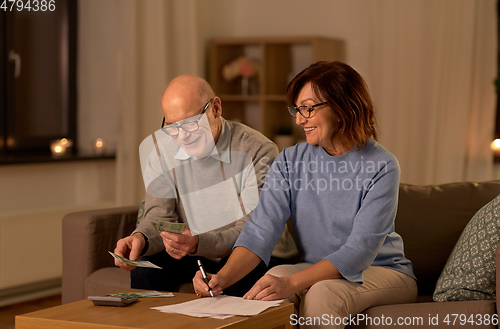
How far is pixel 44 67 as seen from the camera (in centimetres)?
362

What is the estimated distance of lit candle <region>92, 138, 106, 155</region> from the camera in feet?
12.1

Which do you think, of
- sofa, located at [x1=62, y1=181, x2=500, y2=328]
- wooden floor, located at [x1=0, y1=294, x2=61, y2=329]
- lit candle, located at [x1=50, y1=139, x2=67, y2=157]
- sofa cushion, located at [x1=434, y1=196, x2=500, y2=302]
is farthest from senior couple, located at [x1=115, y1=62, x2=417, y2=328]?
lit candle, located at [x1=50, y1=139, x2=67, y2=157]

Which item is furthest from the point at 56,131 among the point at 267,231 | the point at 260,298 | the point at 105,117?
the point at 260,298

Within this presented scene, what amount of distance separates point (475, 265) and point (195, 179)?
911 millimetres

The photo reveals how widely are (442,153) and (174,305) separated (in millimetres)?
2726

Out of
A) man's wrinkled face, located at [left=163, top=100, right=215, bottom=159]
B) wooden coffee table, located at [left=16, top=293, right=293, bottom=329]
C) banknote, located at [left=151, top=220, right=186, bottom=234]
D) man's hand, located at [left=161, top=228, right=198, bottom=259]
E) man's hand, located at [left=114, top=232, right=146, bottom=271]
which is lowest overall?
wooden coffee table, located at [left=16, top=293, right=293, bottom=329]

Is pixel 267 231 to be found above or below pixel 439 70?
below

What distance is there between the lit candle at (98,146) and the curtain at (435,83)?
6.00 feet

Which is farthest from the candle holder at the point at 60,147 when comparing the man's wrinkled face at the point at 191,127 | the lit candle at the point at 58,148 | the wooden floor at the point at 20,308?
the man's wrinkled face at the point at 191,127

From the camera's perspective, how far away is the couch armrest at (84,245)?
2119 millimetres

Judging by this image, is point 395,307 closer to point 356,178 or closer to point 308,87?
point 356,178

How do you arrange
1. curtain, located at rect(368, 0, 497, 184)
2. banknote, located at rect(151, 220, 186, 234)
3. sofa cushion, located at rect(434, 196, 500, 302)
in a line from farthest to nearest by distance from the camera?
curtain, located at rect(368, 0, 497, 184) → sofa cushion, located at rect(434, 196, 500, 302) → banknote, located at rect(151, 220, 186, 234)

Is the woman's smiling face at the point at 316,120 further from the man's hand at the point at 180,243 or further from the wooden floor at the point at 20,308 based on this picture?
the wooden floor at the point at 20,308

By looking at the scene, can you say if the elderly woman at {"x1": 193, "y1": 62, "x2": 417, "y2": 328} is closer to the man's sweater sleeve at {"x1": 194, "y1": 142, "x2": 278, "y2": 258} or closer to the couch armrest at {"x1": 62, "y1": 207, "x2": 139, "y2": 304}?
the man's sweater sleeve at {"x1": 194, "y1": 142, "x2": 278, "y2": 258}
